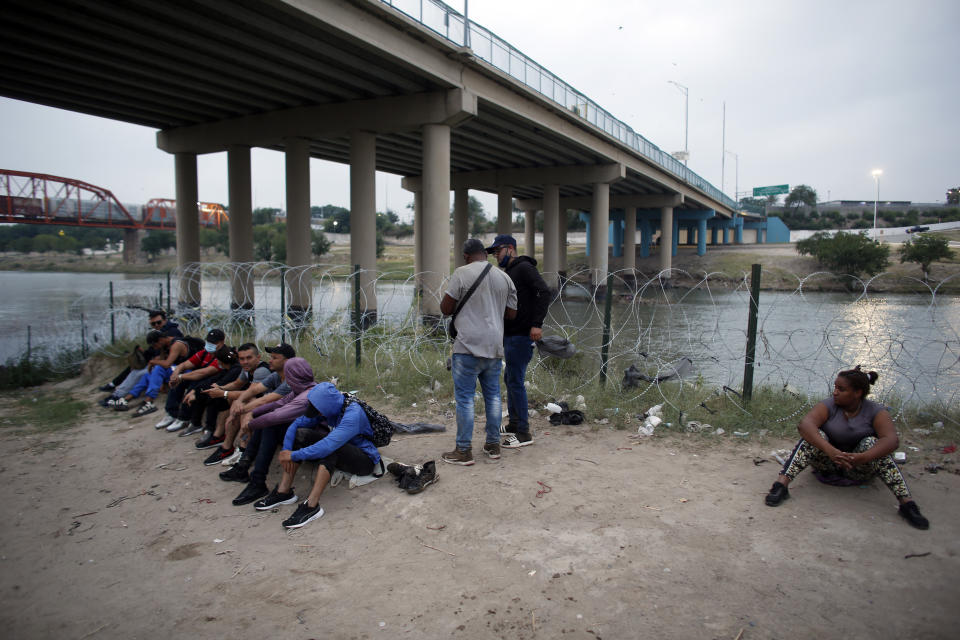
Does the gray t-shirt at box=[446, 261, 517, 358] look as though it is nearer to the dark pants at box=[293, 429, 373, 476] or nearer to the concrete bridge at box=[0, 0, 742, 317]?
the dark pants at box=[293, 429, 373, 476]

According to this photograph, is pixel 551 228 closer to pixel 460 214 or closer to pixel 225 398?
pixel 460 214

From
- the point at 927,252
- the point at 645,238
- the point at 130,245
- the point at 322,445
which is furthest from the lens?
the point at 130,245

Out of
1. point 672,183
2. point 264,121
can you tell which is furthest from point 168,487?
point 672,183

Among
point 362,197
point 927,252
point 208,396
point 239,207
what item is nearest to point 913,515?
point 208,396

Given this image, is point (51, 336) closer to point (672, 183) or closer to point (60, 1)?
point (60, 1)

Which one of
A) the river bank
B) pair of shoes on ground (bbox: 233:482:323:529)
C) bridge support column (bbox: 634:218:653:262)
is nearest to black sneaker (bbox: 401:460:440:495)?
pair of shoes on ground (bbox: 233:482:323:529)

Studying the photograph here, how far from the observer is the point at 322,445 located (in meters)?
4.56

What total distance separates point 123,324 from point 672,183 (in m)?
40.2

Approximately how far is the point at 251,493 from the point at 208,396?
2131 millimetres

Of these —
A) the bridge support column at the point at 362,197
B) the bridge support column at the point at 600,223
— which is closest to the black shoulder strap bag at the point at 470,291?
the bridge support column at the point at 362,197

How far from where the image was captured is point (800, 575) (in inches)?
136

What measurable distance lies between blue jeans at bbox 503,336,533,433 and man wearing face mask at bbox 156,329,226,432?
3.60 metres

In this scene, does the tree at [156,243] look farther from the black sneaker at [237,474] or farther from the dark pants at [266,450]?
the dark pants at [266,450]

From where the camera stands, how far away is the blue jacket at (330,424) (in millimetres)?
4551
